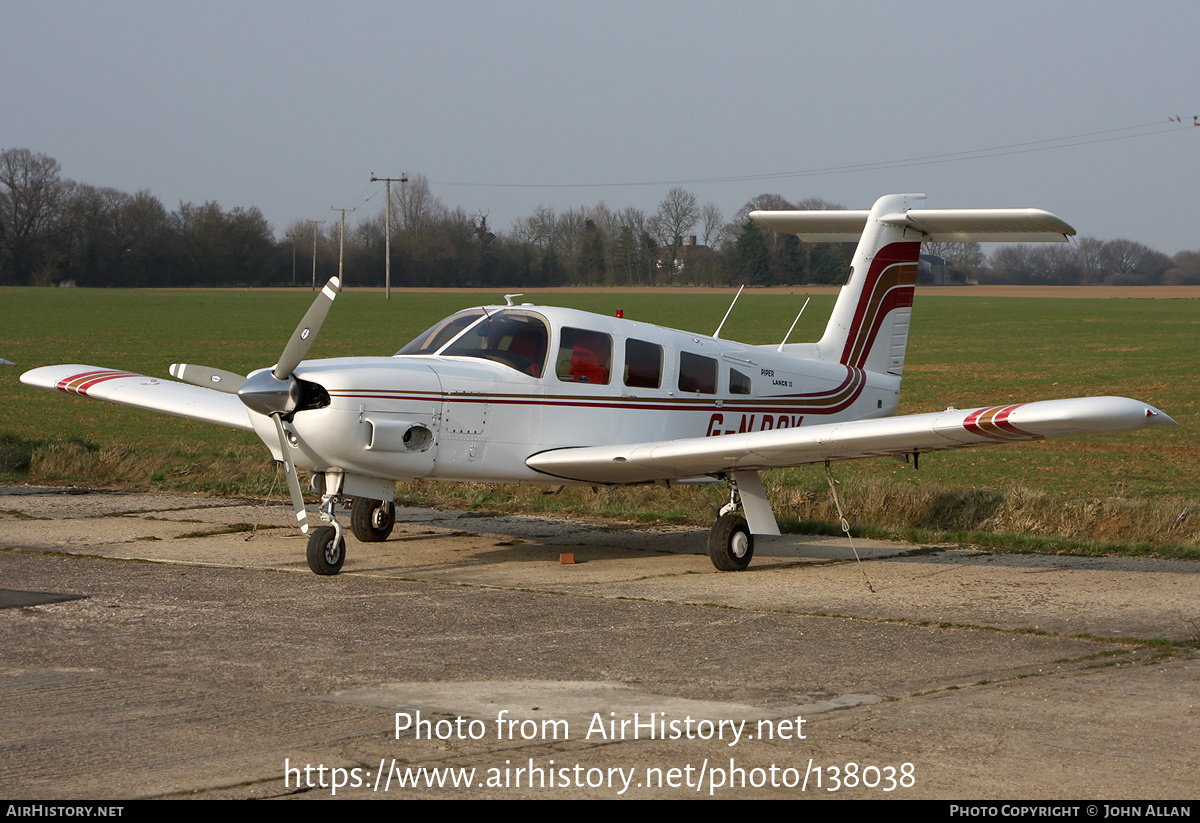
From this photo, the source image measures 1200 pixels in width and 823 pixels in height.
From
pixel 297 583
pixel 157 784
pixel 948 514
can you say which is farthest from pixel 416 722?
pixel 948 514

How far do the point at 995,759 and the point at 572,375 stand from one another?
6255 millimetres

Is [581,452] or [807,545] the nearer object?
[581,452]

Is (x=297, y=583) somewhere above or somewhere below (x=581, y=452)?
below

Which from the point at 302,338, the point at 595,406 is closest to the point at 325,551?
the point at 302,338

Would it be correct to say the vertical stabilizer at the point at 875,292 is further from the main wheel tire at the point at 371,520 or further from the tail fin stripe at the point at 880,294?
the main wheel tire at the point at 371,520

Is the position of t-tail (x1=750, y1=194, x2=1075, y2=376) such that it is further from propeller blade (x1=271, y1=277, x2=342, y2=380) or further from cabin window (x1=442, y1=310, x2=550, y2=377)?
propeller blade (x1=271, y1=277, x2=342, y2=380)

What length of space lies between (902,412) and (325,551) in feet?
61.9

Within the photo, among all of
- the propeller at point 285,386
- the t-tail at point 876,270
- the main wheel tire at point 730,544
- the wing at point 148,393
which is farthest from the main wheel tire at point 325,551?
the t-tail at point 876,270

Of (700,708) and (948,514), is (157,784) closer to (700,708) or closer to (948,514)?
(700,708)

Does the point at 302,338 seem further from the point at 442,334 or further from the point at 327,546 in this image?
the point at 442,334

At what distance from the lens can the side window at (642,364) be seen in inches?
444

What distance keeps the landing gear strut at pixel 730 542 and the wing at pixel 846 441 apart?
0.41m

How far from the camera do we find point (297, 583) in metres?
9.60

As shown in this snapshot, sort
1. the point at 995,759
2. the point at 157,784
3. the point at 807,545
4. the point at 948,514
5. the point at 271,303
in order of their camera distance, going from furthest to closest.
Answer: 1. the point at 271,303
2. the point at 948,514
3. the point at 807,545
4. the point at 995,759
5. the point at 157,784
